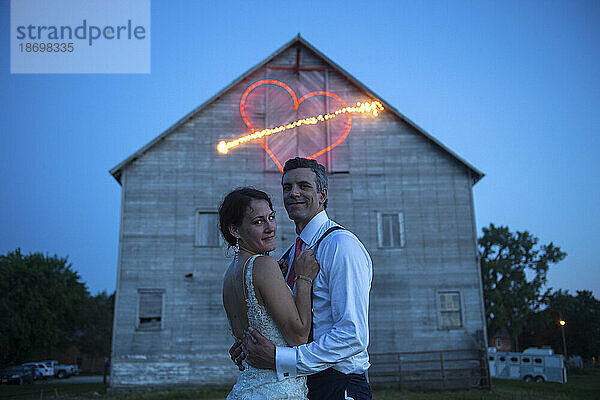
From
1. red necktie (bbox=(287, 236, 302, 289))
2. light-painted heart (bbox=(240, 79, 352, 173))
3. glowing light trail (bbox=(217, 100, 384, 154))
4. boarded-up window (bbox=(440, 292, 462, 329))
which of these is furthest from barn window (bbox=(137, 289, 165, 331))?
red necktie (bbox=(287, 236, 302, 289))

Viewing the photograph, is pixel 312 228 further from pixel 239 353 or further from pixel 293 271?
pixel 239 353

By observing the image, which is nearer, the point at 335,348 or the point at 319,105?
the point at 335,348

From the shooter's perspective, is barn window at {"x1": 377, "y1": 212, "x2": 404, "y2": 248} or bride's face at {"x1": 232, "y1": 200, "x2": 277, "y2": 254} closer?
bride's face at {"x1": 232, "y1": 200, "x2": 277, "y2": 254}

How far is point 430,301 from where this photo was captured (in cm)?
1870

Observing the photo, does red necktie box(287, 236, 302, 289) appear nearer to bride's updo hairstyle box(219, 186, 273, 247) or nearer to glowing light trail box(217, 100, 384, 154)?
bride's updo hairstyle box(219, 186, 273, 247)

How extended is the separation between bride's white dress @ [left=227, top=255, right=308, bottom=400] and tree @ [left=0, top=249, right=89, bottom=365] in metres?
41.9

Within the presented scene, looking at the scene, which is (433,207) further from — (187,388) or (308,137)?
(187,388)

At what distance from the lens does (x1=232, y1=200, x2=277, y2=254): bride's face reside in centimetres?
338

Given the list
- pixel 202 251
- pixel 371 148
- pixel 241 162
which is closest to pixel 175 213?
pixel 202 251

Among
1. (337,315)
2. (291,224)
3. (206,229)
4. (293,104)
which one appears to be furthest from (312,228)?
(293,104)

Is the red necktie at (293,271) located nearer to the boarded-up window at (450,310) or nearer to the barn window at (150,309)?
the barn window at (150,309)

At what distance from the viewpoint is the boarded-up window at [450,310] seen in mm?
18609

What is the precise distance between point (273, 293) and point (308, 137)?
16.6 meters

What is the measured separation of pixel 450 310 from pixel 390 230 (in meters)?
3.62
